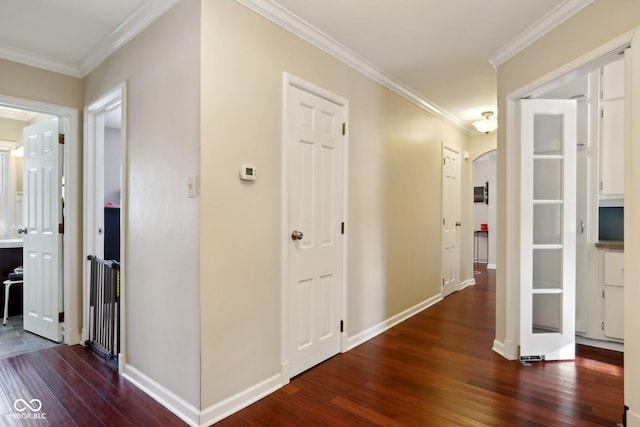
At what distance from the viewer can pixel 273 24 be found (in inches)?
91.0

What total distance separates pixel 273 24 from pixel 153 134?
1109 mm

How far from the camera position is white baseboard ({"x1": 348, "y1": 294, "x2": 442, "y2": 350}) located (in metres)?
3.09

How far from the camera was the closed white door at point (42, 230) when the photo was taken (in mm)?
3189

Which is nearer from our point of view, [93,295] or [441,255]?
[93,295]

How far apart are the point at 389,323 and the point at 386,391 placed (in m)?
1.33

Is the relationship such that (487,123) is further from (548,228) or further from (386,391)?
(386,391)

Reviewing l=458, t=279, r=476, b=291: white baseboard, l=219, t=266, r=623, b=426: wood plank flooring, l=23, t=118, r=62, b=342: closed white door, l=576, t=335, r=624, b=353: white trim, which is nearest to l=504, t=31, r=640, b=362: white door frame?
l=219, t=266, r=623, b=426: wood plank flooring

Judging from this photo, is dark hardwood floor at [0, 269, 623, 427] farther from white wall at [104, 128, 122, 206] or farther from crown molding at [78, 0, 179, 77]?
white wall at [104, 128, 122, 206]

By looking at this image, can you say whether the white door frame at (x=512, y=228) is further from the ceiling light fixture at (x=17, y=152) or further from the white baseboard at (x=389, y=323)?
the ceiling light fixture at (x=17, y=152)

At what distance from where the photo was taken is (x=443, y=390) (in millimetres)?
2312

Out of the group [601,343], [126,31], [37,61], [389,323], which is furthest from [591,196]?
[37,61]

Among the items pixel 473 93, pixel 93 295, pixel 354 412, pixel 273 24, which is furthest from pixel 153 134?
pixel 473 93

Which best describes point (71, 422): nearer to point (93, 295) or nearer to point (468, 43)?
point (93, 295)

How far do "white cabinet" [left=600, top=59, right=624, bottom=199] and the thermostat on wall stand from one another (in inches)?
123
